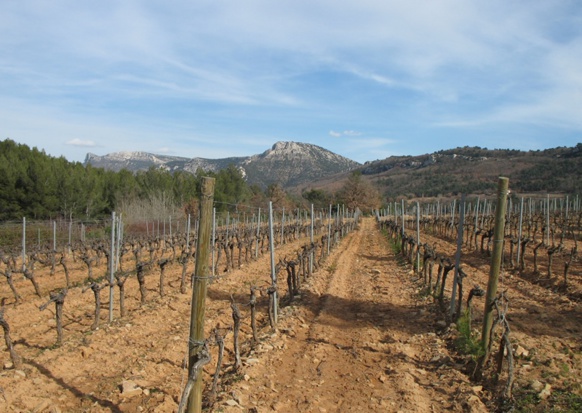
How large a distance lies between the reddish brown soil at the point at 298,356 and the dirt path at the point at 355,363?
2 centimetres

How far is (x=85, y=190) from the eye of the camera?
32.4 metres

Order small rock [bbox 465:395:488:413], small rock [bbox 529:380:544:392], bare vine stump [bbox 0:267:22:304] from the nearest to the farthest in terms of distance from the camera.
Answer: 1. small rock [bbox 465:395:488:413]
2. small rock [bbox 529:380:544:392]
3. bare vine stump [bbox 0:267:22:304]

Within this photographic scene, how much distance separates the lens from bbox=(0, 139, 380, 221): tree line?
29.2m

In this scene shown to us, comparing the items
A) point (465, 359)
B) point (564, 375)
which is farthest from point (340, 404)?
point (564, 375)

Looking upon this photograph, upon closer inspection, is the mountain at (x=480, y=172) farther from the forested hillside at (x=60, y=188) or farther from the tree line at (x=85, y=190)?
the forested hillside at (x=60, y=188)

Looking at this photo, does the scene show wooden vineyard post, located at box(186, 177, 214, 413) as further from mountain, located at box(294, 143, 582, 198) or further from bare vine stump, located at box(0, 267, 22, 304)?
mountain, located at box(294, 143, 582, 198)

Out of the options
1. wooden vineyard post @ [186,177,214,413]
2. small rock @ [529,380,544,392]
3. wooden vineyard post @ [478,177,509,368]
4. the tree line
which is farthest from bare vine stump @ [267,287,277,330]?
the tree line

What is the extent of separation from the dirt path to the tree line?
14726 millimetres

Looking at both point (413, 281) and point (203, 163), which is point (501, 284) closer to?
point (413, 281)

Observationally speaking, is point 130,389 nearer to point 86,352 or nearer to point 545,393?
point 86,352

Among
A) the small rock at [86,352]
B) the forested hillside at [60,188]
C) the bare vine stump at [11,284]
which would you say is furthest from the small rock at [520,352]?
the forested hillside at [60,188]

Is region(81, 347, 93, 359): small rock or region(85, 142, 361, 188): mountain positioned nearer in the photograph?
region(81, 347, 93, 359): small rock

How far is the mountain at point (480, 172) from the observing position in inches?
2411

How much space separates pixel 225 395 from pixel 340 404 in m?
1.26
